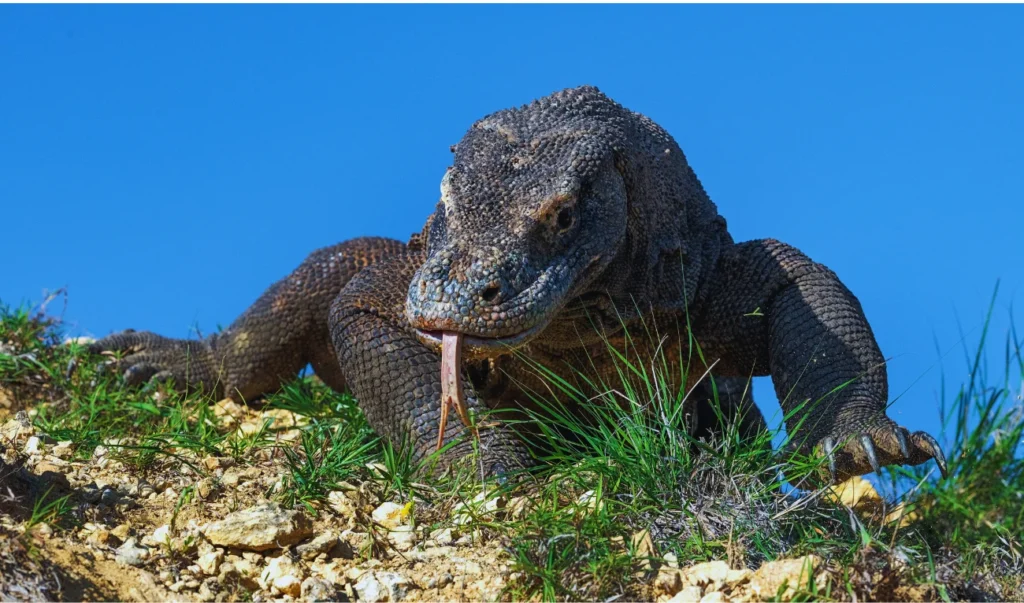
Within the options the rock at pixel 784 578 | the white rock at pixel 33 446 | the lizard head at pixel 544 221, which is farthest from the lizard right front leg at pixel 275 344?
the rock at pixel 784 578

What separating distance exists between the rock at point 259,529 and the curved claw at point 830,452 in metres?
2.41

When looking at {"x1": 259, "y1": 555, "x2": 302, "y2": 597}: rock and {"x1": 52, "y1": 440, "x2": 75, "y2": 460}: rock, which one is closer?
{"x1": 259, "y1": 555, "x2": 302, "y2": 597}: rock

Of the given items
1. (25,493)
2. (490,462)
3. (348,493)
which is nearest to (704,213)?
(490,462)

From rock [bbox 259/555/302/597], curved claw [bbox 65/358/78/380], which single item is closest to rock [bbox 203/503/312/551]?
rock [bbox 259/555/302/597]

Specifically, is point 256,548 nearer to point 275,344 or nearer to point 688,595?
point 688,595

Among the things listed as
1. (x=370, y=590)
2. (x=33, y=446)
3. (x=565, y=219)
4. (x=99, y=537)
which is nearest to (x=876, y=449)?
(x=565, y=219)

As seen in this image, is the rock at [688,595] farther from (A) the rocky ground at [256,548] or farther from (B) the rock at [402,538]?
(B) the rock at [402,538]

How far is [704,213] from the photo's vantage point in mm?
7508

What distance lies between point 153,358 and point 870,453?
5.83 metres

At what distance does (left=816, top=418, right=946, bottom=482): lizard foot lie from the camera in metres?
5.97

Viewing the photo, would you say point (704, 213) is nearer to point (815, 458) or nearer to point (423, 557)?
point (815, 458)

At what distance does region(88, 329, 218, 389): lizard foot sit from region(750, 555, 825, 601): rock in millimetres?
5598

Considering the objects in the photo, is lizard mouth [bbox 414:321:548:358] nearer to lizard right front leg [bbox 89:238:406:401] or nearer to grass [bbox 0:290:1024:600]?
grass [bbox 0:290:1024:600]

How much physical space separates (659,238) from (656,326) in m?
0.52
